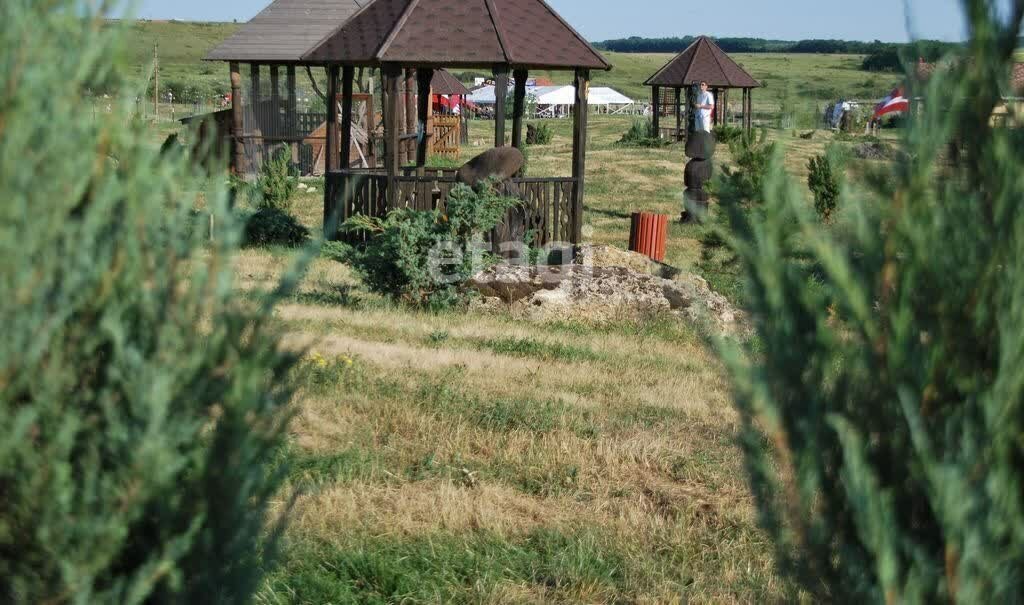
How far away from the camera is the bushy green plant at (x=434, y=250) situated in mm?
10281

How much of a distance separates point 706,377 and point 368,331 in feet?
9.27

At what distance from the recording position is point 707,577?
4555 mm

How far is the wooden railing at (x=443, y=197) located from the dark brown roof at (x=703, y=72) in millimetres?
24138

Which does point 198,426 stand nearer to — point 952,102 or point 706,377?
point 952,102

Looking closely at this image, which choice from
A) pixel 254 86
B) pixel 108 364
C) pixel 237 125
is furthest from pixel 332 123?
pixel 108 364

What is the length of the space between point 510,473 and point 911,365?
398 cm

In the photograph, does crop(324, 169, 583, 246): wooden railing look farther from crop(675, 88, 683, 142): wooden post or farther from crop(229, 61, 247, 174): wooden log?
crop(675, 88, 683, 142): wooden post

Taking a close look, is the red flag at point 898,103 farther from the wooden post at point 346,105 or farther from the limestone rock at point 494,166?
the wooden post at point 346,105

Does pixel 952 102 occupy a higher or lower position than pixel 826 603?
higher

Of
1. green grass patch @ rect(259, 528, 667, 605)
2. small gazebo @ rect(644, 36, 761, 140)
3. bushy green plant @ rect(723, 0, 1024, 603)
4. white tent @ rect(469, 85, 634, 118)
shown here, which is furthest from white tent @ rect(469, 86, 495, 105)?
bushy green plant @ rect(723, 0, 1024, 603)

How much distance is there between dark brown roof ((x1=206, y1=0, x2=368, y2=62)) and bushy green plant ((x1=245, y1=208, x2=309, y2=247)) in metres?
8.76

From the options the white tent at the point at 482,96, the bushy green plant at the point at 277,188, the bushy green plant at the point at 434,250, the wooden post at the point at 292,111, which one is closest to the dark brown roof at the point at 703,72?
the wooden post at the point at 292,111

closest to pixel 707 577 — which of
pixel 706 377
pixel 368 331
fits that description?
pixel 706 377

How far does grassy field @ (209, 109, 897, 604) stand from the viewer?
173 inches
